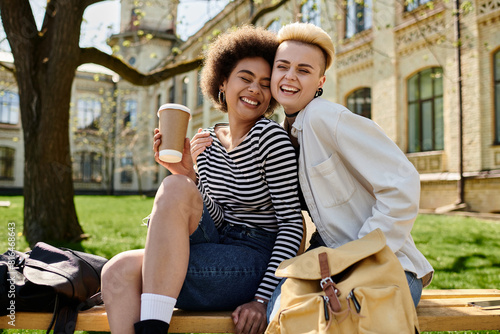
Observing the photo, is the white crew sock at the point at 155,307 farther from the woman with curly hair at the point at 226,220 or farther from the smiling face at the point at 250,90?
the smiling face at the point at 250,90

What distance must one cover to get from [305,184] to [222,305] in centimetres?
69

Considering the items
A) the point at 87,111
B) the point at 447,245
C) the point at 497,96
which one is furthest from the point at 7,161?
the point at 447,245

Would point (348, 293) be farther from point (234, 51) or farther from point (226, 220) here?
point (234, 51)

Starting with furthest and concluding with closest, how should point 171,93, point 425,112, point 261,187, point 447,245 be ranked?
1. point 171,93
2. point 425,112
3. point 447,245
4. point 261,187

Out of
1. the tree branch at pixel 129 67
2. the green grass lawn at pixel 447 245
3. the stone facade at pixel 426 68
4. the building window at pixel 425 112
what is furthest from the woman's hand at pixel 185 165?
the building window at pixel 425 112

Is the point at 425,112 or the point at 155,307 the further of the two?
the point at 425,112

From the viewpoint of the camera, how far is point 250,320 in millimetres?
1800

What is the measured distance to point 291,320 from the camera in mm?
1578

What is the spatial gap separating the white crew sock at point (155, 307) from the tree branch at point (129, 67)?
5.61 metres

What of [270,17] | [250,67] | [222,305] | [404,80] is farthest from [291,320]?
[270,17]

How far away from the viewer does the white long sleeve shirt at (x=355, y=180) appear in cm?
182

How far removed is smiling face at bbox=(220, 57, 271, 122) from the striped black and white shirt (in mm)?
199

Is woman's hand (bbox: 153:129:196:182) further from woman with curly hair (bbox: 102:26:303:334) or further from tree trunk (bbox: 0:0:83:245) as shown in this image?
tree trunk (bbox: 0:0:83:245)

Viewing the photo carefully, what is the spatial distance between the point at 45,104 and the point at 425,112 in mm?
11428
